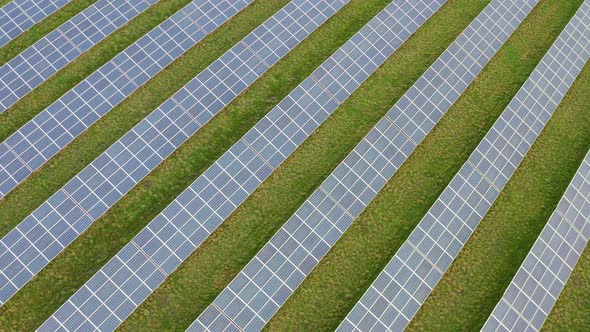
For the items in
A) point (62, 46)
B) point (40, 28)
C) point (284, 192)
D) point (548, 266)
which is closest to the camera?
point (548, 266)

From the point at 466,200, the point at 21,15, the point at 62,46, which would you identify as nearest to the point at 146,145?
the point at 62,46

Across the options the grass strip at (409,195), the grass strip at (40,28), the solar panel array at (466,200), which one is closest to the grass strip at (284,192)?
the grass strip at (409,195)

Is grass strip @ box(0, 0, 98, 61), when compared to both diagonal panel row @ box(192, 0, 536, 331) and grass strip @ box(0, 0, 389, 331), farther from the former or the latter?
diagonal panel row @ box(192, 0, 536, 331)

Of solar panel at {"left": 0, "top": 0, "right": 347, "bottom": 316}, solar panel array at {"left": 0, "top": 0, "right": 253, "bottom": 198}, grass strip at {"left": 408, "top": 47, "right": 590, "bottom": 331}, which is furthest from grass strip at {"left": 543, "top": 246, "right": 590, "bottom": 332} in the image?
solar panel array at {"left": 0, "top": 0, "right": 253, "bottom": 198}

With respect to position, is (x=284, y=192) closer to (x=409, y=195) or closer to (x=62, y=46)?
(x=409, y=195)

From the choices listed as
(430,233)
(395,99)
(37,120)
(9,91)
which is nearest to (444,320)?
(430,233)

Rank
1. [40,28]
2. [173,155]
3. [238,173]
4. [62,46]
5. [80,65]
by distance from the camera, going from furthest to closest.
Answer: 1. [40,28]
2. [62,46]
3. [80,65]
4. [173,155]
5. [238,173]
